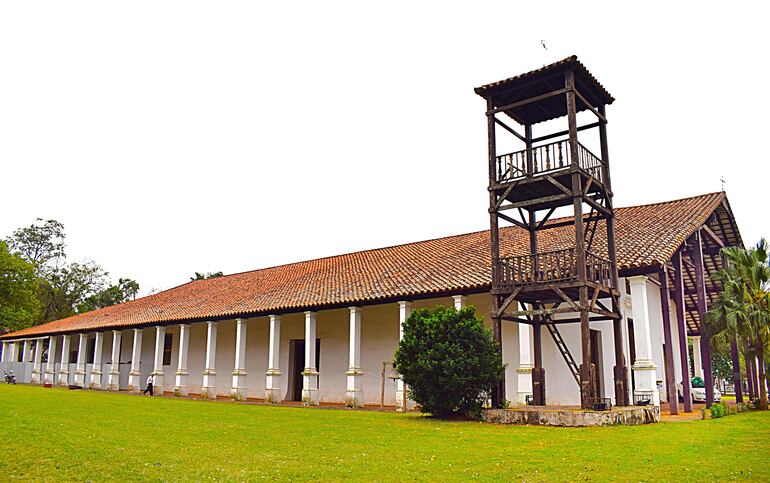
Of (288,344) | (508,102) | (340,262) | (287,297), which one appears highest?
(508,102)

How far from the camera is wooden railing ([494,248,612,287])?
13312mm

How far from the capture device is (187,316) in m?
24.6

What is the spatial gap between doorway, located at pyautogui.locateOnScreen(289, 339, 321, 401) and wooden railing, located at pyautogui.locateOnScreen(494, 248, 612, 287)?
10.9 meters

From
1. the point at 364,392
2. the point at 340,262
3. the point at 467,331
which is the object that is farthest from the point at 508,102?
the point at 340,262

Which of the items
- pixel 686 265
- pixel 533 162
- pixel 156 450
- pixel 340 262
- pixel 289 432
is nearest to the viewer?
pixel 156 450

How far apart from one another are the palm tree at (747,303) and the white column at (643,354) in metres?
3.25

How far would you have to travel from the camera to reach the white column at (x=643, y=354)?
530 inches

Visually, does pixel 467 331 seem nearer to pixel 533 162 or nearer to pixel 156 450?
pixel 533 162

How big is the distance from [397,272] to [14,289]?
35993mm

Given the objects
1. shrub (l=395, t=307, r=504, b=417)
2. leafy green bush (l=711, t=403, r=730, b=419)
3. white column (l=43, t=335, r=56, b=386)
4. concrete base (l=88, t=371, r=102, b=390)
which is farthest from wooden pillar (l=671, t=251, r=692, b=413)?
white column (l=43, t=335, r=56, b=386)

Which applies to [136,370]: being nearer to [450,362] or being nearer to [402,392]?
[402,392]

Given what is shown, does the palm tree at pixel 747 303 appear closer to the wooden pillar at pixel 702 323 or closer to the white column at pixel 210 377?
the wooden pillar at pixel 702 323

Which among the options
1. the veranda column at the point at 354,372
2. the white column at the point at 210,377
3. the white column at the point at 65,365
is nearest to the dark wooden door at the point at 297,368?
the white column at the point at 210,377

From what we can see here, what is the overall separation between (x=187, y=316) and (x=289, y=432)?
15195mm
